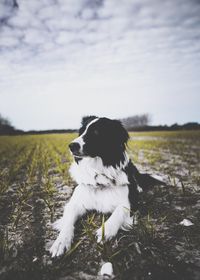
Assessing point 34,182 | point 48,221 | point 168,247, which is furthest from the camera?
point 34,182

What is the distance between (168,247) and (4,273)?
1.73 meters

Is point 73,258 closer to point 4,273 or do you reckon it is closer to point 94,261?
point 94,261

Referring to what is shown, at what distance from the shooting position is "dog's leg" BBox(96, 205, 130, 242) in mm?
2684

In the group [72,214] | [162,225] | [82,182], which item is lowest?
[162,225]

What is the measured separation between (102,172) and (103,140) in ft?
1.73

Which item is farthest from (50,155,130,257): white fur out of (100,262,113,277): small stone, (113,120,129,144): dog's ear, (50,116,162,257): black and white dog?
(100,262,113,277): small stone

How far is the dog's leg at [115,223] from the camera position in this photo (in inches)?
106

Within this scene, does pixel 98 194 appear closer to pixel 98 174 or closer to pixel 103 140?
pixel 98 174

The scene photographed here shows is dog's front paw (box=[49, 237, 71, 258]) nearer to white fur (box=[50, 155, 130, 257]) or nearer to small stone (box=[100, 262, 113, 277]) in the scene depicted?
white fur (box=[50, 155, 130, 257])

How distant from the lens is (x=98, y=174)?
363 cm

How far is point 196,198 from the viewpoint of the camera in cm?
420

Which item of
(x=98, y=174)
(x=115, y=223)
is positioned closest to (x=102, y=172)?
(x=98, y=174)

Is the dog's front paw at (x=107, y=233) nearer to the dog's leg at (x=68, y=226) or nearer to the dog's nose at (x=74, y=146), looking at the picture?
the dog's leg at (x=68, y=226)

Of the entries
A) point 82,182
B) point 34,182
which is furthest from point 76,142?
point 34,182
